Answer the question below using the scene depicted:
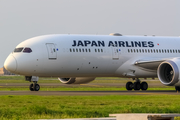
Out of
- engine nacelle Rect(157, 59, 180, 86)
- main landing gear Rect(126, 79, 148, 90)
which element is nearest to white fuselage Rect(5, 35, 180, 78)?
main landing gear Rect(126, 79, 148, 90)

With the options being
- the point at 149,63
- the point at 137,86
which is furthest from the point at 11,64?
the point at 137,86

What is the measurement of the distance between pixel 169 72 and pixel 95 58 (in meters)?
6.45

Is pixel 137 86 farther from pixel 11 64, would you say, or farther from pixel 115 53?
pixel 11 64

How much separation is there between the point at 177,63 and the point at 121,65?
5.56 meters

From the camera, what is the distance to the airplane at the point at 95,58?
30.9 metres

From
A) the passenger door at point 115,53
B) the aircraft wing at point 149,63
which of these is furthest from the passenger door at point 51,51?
the aircraft wing at point 149,63

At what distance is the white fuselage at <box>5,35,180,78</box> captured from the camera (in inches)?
1219

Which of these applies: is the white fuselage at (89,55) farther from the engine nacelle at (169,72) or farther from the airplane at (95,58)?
the engine nacelle at (169,72)

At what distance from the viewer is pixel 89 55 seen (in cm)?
3288

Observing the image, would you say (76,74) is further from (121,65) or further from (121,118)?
(121,118)

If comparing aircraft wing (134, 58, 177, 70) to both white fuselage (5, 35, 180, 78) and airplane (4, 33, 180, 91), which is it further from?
white fuselage (5, 35, 180, 78)

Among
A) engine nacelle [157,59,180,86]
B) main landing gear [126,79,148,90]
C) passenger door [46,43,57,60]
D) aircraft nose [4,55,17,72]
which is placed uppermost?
passenger door [46,43,57,60]

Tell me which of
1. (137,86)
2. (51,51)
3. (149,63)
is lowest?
(137,86)

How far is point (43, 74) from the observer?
104 feet
